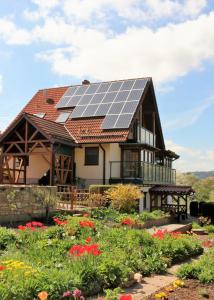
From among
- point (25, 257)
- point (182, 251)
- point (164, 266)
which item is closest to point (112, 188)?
point (182, 251)

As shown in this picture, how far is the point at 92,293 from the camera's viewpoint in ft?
A: 24.0

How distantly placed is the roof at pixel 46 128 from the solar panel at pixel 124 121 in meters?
3.07

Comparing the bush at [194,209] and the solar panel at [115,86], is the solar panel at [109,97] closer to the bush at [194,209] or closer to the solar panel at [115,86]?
the solar panel at [115,86]

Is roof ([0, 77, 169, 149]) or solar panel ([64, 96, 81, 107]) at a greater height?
solar panel ([64, 96, 81, 107])

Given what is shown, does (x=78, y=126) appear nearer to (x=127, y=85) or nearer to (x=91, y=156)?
(x=91, y=156)

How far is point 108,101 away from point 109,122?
97.4 inches

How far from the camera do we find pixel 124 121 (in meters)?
26.2

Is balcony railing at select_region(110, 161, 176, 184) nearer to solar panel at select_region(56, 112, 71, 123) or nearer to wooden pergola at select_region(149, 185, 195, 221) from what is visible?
wooden pergola at select_region(149, 185, 195, 221)

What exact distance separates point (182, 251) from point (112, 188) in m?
10.4

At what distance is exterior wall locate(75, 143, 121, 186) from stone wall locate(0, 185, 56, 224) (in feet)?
33.6

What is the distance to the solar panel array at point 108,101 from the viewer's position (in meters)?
26.8

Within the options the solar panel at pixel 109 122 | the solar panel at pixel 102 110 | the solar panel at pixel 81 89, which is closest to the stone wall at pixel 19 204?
the solar panel at pixel 109 122

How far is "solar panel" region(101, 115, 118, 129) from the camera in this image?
86.7 feet

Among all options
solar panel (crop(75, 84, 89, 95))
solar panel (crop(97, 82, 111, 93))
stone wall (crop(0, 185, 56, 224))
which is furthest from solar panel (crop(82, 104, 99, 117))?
stone wall (crop(0, 185, 56, 224))
